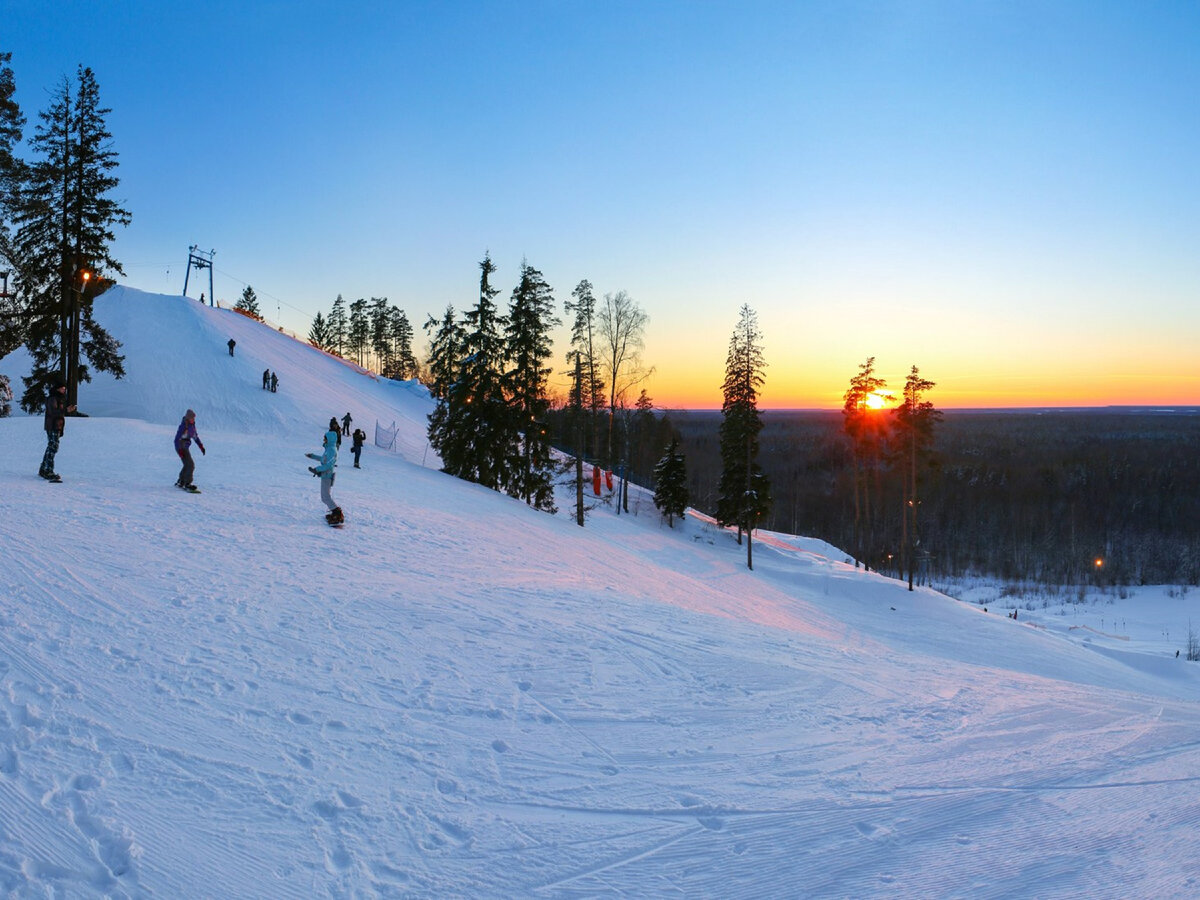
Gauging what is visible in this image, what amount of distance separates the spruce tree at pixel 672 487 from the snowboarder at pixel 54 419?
34785 millimetres

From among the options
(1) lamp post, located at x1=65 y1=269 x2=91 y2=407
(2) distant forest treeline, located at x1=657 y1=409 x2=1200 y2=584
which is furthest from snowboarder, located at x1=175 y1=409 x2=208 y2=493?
(2) distant forest treeline, located at x1=657 y1=409 x2=1200 y2=584

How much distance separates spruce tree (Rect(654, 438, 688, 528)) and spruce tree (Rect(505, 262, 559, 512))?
16.0 m

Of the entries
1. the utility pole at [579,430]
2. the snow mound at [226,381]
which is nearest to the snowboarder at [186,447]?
the utility pole at [579,430]

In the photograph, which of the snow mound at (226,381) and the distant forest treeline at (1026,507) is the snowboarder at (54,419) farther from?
the distant forest treeline at (1026,507)

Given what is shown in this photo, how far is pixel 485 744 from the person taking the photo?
527cm

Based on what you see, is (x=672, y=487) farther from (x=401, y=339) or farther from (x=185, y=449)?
(x=401, y=339)

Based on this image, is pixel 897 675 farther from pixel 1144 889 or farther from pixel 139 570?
pixel 139 570

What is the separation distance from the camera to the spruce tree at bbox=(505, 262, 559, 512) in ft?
94.5

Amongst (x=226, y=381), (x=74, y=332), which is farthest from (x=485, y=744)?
(x=226, y=381)

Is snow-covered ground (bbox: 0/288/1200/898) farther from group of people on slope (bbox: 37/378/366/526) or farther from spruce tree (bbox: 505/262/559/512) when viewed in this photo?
spruce tree (bbox: 505/262/559/512)

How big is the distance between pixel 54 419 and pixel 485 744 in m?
13.3

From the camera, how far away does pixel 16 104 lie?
Answer: 827 inches

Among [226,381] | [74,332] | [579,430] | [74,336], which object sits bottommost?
[579,430]

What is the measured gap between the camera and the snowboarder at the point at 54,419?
12.4 meters
